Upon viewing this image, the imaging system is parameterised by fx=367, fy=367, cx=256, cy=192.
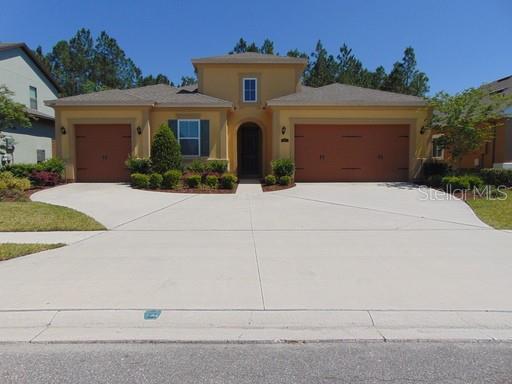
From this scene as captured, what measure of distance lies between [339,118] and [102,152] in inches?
441

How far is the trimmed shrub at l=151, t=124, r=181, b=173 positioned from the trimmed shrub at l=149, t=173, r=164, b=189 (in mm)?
723

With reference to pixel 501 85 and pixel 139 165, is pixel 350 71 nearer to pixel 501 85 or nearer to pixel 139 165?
pixel 501 85

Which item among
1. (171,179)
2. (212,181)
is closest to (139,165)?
(171,179)

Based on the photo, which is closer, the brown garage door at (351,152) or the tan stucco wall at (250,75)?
the brown garage door at (351,152)

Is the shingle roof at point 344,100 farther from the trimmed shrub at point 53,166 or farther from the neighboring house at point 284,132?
the trimmed shrub at point 53,166

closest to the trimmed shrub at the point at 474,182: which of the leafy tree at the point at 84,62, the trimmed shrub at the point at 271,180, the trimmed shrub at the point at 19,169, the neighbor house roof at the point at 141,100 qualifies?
the trimmed shrub at the point at 271,180

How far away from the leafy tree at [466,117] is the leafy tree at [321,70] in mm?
21838

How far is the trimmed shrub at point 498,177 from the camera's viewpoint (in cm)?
1383

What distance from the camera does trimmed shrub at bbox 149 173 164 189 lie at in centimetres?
1489

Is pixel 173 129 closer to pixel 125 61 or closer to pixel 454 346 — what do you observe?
pixel 454 346

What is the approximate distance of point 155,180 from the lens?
48.9 ft

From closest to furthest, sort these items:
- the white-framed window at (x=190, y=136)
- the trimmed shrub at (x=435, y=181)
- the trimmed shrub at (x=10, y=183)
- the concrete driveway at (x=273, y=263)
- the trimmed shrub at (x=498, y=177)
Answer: the concrete driveway at (x=273, y=263) → the trimmed shrub at (x=10, y=183) → the trimmed shrub at (x=498, y=177) → the trimmed shrub at (x=435, y=181) → the white-framed window at (x=190, y=136)

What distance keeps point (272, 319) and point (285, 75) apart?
54.7ft

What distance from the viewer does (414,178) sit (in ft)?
56.2
